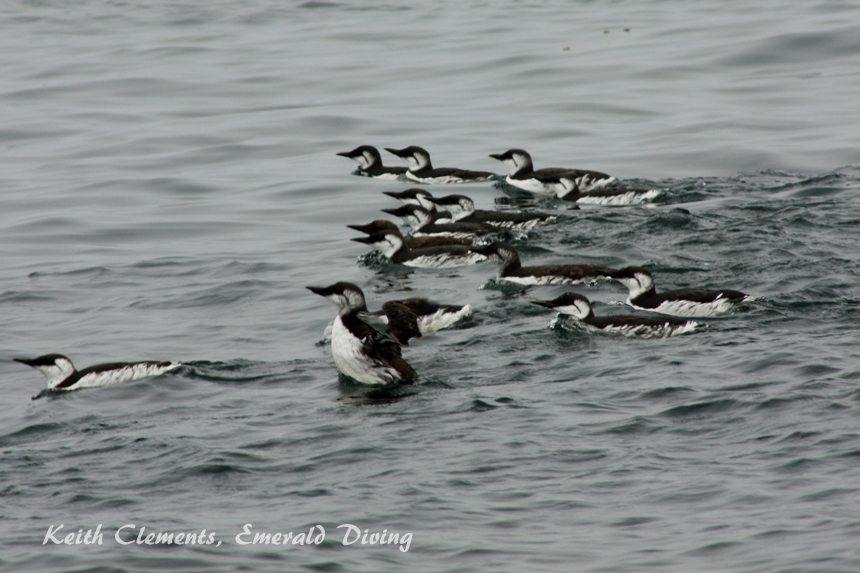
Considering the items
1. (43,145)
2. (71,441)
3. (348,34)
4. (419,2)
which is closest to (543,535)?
(71,441)

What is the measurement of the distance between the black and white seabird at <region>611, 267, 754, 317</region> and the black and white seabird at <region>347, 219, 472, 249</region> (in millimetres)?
3447

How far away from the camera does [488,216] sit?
1616 centimetres

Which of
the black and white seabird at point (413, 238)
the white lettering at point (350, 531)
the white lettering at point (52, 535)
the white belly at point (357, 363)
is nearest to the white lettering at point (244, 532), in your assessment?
the white lettering at point (350, 531)

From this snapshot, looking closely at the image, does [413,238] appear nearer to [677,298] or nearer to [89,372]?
[677,298]

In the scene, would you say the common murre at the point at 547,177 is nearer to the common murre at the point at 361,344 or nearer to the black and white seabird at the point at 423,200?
the black and white seabird at the point at 423,200

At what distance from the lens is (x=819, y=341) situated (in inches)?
384

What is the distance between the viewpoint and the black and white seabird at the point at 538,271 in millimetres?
13039

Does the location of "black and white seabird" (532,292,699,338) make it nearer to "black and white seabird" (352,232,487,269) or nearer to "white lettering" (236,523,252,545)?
"black and white seabird" (352,232,487,269)

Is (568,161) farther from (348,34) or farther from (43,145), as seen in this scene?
(348,34)

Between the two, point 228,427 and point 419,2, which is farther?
point 419,2

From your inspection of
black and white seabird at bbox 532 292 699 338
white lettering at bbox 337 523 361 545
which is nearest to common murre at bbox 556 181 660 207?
black and white seabird at bbox 532 292 699 338

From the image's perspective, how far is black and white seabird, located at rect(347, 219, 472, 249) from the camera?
14.9 m

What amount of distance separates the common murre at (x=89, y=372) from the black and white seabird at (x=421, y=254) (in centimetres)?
494

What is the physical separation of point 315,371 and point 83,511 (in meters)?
3.67
